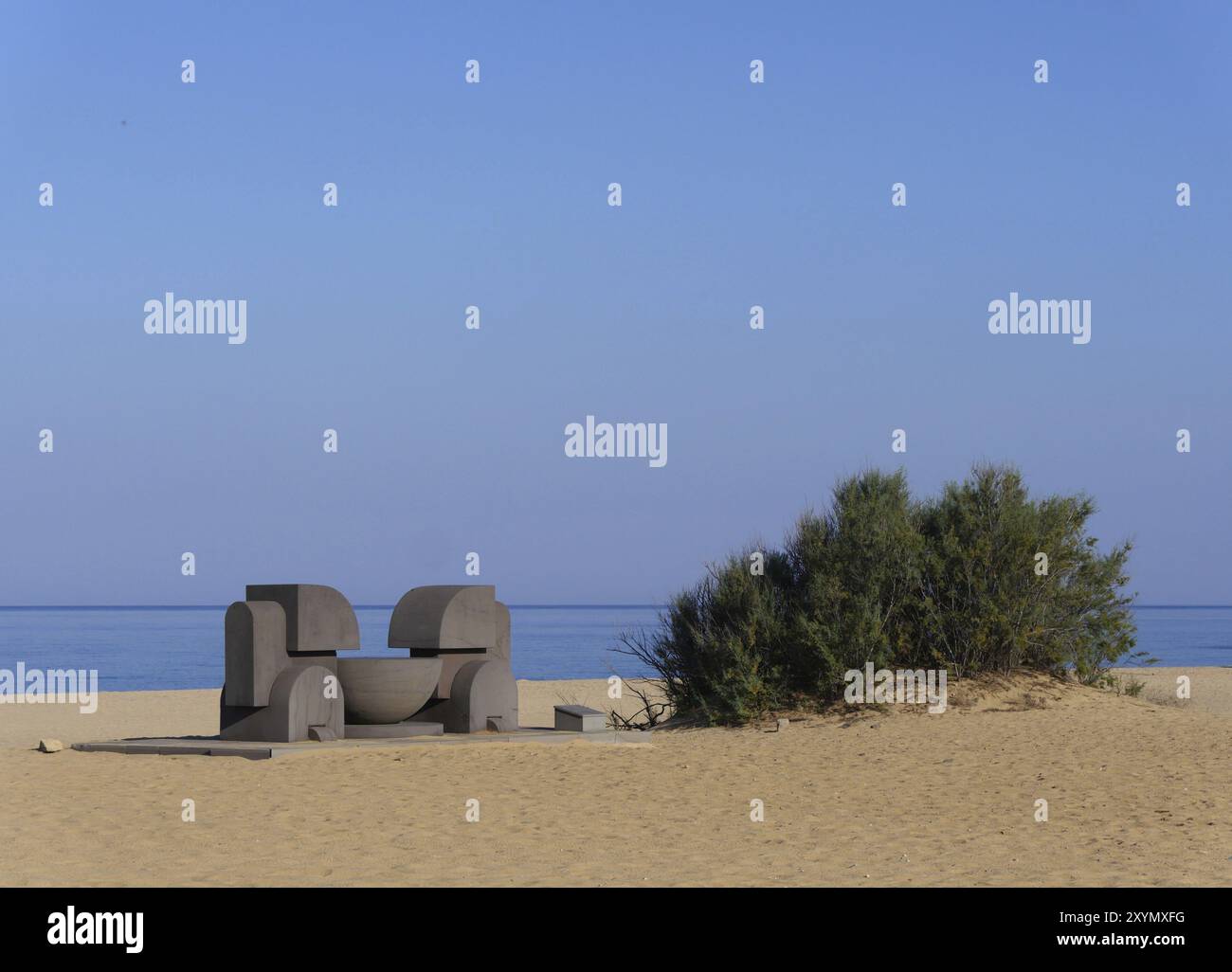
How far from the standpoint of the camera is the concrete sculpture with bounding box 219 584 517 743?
15578mm

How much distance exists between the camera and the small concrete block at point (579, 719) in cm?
1767

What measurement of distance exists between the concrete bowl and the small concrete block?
6.71 ft

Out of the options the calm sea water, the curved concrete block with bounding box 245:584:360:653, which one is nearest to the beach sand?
the curved concrete block with bounding box 245:584:360:653

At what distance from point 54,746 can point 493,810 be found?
690 cm

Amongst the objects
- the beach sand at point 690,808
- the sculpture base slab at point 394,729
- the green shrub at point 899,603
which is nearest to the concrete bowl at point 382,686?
the sculpture base slab at point 394,729

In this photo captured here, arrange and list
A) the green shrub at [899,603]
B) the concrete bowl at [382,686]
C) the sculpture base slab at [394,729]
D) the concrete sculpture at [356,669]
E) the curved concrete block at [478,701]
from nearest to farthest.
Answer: the concrete sculpture at [356,669] < the sculpture base slab at [394,729] < the concrete bowl at [382,686] < the curved concrete block at [478,701] < the green shrub at [899,603]

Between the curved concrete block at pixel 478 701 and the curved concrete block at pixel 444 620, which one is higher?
the curved concrete block at pixel 444 620

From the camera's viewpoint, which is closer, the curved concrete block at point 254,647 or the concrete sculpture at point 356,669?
the curved concrete block at point 254,647

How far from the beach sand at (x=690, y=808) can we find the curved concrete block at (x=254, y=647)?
3.18ft

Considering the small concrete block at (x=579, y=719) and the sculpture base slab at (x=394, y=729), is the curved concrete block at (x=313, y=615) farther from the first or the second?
the small concrete block at (x=579, y=719)

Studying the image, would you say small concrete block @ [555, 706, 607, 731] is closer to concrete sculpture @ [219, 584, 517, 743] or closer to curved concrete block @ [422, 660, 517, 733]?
concrete sculpture @ [219, 584, 517, 743]

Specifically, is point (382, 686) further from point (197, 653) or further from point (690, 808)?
point (197, 653)
